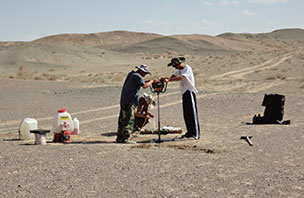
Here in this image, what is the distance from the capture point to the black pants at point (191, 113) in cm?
1013

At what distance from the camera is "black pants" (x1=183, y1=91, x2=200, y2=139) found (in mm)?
10133

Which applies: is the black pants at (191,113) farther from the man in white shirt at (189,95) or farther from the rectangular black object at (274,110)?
the rectangular black object at (274,110)

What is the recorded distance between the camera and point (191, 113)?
1015 cm

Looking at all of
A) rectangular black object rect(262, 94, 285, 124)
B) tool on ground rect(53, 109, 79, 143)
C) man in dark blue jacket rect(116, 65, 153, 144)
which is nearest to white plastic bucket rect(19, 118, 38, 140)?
tool on ground rect(53, 109, 79, 143)

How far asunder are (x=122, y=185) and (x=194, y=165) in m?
1.64

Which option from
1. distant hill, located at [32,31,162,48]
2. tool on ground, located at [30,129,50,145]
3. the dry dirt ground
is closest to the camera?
the dry dirt ground

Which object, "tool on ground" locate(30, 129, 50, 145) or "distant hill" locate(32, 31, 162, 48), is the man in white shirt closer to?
"tool on ground" locate(30, 129, 50, 145)

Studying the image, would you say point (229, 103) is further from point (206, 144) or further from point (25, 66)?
point (25, 66)

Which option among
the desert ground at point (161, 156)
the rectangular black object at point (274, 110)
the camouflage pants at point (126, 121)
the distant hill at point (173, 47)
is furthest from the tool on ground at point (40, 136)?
the distant hill at point (173, 47)

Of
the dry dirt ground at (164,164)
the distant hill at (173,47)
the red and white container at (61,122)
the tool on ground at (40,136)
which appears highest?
the distant hill at (173,47)

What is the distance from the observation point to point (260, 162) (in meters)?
7.61

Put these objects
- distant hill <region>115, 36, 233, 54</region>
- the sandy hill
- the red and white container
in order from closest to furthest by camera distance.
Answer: the red and white container
the sandy hill
distant hill <region>115, 36, 233, 54</region>

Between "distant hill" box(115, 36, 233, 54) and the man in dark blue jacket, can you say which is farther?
"distant hill" box(115, 36, 233, 54)

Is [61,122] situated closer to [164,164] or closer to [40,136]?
[40,136]
